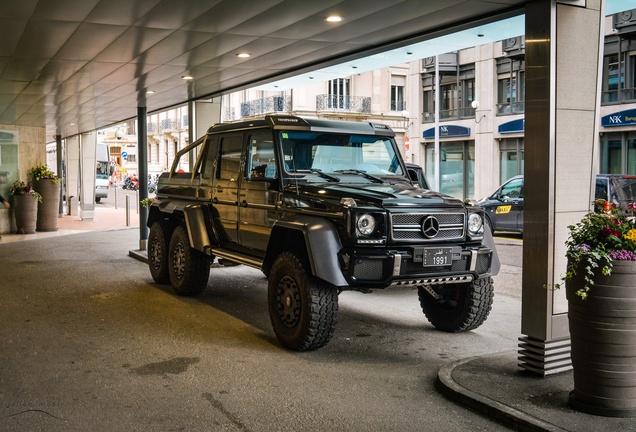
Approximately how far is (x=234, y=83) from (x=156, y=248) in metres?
3.93

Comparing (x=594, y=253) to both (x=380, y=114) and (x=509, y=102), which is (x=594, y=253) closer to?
Result: (x=509, y=102)

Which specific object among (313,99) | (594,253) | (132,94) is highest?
(313,99)

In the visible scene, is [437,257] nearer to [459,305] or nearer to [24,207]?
[459,305]

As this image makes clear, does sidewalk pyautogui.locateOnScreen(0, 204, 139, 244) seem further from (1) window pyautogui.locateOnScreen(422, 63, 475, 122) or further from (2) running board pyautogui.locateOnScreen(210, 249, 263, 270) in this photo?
(1) window pyautogui.locateOnScreen(422, 63, 475, 122)

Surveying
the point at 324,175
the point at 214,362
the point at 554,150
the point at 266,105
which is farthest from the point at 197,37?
the point at 266,105

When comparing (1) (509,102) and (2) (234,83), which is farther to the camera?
(1) (509,102)

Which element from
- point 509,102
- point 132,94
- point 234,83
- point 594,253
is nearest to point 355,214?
point 594,253

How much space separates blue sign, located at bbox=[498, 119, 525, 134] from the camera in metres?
33.7

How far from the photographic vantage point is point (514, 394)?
583cm

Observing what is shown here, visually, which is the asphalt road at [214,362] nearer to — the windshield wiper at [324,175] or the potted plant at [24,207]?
the windshield wiper at [324,175]

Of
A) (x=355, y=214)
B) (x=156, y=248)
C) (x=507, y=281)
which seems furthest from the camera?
(x=507, y=281)

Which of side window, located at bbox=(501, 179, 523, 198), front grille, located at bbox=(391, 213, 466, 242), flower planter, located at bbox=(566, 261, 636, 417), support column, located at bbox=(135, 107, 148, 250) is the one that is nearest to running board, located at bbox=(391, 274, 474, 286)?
front grille, located at bbox=(391, 213, 466, 242)

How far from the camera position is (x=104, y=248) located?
1722 cm

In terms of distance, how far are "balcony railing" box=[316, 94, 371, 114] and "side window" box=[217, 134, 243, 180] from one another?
3132 centimetres
